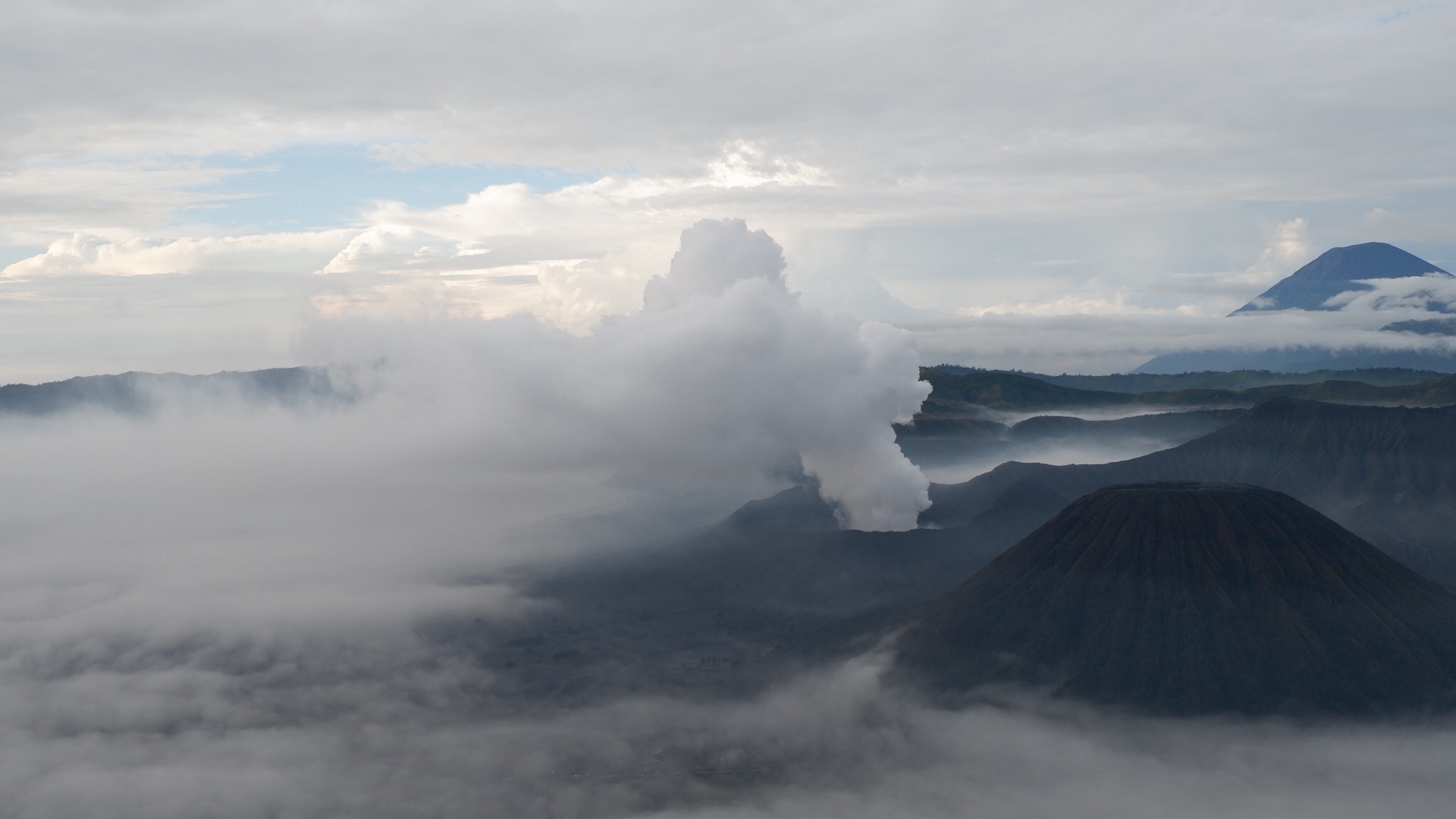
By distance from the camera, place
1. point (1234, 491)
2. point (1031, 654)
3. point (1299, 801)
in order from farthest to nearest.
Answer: point (1234, 491), point (1031, 654), point (1299, 801)

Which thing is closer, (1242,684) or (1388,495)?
(1242,684)

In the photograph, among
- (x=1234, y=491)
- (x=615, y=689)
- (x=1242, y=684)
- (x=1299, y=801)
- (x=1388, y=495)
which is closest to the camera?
(x=1299, y=801)

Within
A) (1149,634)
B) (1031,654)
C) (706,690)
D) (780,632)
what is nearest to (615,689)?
(706,690)

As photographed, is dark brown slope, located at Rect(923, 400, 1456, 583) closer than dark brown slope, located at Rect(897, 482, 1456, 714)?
No

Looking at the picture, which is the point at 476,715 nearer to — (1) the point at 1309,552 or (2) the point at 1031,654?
(2) the point at 1031,654

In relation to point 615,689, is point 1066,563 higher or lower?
higher

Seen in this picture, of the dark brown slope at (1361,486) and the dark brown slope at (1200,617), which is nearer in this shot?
the dark brown slope at (1200,617)

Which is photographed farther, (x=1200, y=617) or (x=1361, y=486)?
(x=1361, y=486)

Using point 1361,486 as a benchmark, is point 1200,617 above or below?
below
